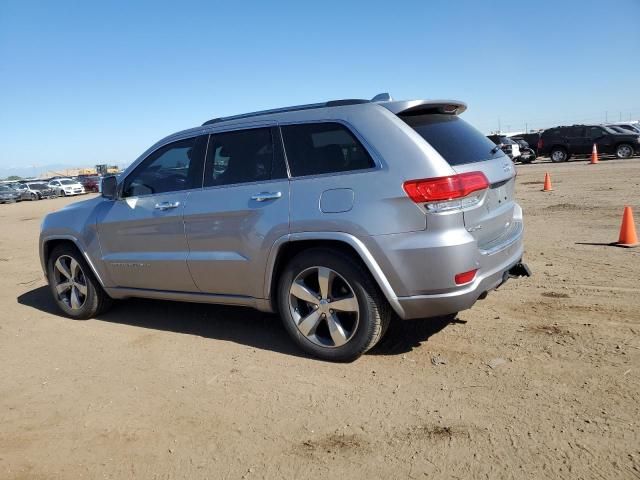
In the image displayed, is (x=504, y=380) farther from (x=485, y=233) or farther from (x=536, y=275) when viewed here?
(x=536, y=275)

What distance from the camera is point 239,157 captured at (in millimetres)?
4434

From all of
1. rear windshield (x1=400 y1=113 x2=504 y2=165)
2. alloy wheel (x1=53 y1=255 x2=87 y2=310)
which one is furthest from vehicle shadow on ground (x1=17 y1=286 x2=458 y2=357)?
rear windshield (x1=400 y1=113 x2=504 y2=165)

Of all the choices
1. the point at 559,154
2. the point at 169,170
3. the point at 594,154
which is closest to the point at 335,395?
the point at 169,170

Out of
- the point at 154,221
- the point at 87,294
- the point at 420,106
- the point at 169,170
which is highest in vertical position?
the point at 420,106

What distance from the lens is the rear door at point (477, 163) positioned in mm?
3703

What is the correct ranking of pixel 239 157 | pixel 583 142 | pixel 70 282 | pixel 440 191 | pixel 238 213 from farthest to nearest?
1. pixel 583 142
2. pixel 70 282
3. pixel 239 157
4. pixel 238 213
5. pixel 440 191

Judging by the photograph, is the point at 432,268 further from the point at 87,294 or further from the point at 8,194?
the point at 8,194

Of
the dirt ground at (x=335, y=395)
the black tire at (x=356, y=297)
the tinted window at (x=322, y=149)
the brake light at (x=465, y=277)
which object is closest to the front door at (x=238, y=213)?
the tinted window at (x=322, y=149)

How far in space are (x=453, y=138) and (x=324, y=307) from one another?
157 cm

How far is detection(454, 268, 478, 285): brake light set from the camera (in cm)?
355

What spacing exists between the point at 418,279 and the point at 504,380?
0.86 metres

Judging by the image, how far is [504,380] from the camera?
354 cm

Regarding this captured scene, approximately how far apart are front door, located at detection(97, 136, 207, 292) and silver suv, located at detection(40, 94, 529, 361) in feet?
0.05

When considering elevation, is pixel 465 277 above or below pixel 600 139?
above
